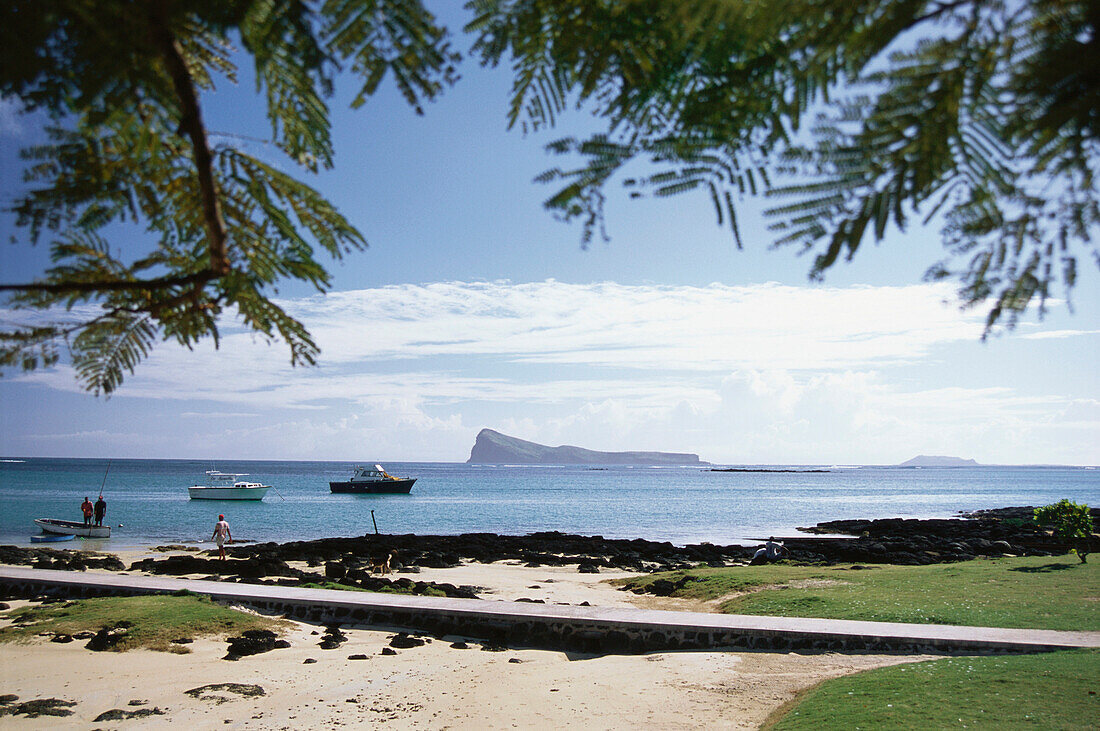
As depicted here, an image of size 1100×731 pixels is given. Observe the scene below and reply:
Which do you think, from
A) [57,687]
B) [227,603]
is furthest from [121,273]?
[227,603]

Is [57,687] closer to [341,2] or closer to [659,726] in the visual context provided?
[659,726]

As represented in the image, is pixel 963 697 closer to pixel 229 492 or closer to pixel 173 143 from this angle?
pixel 173 143

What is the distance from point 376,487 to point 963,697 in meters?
76.1

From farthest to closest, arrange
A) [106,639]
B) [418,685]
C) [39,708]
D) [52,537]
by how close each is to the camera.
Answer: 1. [52,537]
2. [106,639]
3. [418,685]
4. [39,708]

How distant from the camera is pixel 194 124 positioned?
4.99 ft

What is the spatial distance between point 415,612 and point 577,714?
5469 millimetres

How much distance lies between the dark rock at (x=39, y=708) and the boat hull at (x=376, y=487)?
69.8 metres

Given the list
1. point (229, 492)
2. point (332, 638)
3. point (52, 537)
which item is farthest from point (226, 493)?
point (332, 638)

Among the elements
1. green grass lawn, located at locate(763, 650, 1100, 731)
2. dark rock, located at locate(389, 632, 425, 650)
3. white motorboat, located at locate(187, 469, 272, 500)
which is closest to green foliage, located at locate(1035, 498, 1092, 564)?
green grass lawn, located at locate(763, 650, 1100, 731)

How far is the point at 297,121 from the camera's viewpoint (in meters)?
1.66

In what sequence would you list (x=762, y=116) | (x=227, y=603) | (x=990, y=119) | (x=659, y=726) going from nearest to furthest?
(x=990, y=119), (x=762, y=116), (x=659, y=726), (x=227, y=603)

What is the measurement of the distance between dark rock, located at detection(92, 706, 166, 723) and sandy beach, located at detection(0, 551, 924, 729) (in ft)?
0.17

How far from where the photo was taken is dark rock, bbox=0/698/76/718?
841 centimetres

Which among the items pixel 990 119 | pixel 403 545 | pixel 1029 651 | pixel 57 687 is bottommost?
pixel 403 545
